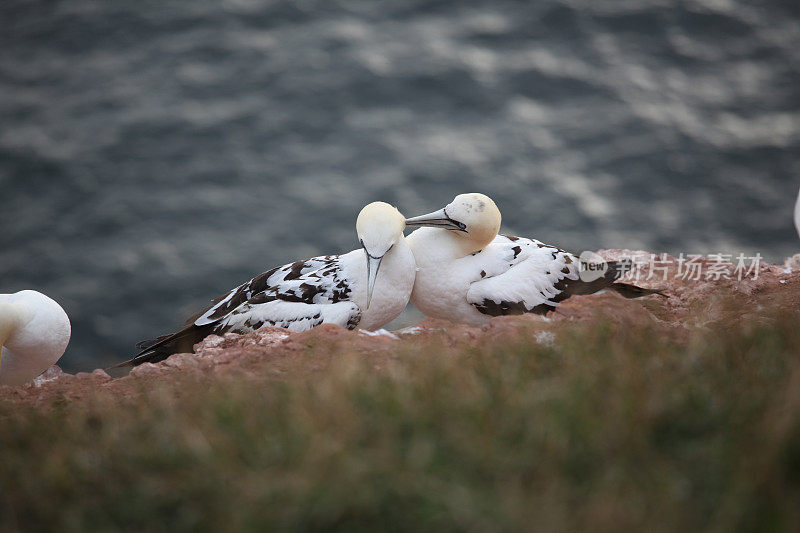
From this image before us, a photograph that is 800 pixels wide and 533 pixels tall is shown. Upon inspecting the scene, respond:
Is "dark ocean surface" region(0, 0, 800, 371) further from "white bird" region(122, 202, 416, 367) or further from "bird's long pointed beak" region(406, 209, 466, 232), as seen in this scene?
"bird's long pointed beak" region(406, 209, 466, 232)

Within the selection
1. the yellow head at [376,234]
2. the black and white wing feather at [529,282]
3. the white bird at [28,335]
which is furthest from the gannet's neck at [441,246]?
the white bird at [28,335]

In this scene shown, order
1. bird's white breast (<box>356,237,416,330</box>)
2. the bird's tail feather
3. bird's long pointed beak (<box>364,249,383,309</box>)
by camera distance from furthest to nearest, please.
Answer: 1. the bird's tail feather
2. bird's white breast (<box>356,237,416,330</box>)
3. bird's long pointed beak (<box>364,249,383,309</box>)

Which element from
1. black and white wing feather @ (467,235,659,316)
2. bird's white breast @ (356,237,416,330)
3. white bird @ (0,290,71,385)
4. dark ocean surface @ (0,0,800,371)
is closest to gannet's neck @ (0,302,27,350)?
white bird @ (0,290,71,385)

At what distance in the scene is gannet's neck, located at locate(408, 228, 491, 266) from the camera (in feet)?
20.2

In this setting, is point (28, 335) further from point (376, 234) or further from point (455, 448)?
point (455, 448)

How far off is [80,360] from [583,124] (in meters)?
8.41

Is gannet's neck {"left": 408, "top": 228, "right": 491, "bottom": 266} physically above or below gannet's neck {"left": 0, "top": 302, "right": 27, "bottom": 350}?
above

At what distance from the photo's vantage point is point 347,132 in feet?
40.3

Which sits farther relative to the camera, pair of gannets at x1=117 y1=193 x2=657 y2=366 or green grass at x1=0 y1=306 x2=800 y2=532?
pair of gannets at x1=117 y1=193 x2=657 y2=366

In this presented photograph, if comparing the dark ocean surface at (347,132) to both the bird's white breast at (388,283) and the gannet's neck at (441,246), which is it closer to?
the gannet's neck at (441,246)

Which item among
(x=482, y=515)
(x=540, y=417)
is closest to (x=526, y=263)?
(x=540, y=417)

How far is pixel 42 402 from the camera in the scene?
15.5 feet

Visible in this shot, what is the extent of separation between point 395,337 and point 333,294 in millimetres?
1143

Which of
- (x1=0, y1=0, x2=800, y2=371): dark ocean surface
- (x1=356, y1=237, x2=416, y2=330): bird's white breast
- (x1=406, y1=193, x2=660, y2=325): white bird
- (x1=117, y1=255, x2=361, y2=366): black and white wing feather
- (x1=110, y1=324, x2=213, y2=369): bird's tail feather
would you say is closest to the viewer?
(x1=117, y1=255, x2=361, y2=366): black and white wing feather
